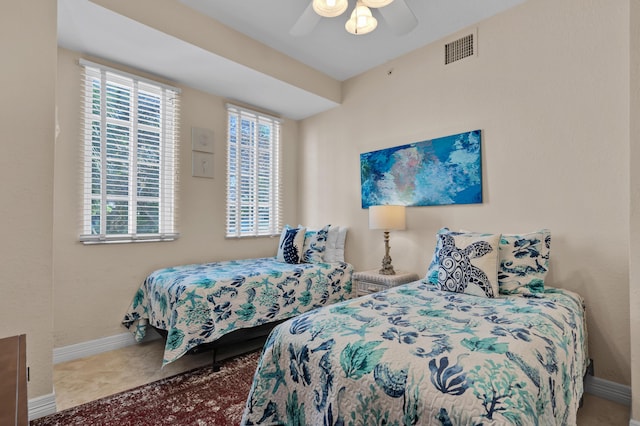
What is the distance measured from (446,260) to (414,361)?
1212 mm

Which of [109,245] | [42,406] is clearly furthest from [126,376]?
[109,245]

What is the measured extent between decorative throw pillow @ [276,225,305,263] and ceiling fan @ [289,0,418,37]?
204cm

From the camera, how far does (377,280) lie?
3.00 m

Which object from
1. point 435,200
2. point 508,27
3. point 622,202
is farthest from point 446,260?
point 508,27

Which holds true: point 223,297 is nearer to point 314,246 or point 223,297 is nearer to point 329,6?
point 314,246

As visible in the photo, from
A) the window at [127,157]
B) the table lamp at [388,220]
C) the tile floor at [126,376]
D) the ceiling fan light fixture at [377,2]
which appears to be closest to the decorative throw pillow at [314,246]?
the table lamp at [388,220]

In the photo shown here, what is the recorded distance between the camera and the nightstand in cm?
294

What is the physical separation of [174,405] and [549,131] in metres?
3.20

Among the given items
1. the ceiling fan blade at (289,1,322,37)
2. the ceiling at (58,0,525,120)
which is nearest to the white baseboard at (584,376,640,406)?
the ceiling at (58,0,525,120)

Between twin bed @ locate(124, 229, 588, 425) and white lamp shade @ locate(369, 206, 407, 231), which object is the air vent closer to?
white lamp shade @ locate(369, 206, 407, 231)

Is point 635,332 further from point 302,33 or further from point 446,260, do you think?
point 302,33

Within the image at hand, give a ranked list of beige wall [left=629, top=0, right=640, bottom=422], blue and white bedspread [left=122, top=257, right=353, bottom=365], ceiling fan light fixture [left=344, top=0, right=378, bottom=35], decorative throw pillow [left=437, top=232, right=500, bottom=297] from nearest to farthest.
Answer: beige wall [left=629, top=0, right=640, bottom=422]
ceiling fan light fixture [left=344, top=0, right=378, bottom=35]
decorative throw pillow [left=437, top=232, right=500, bottom=297]
blue and white bedspread [left=122, top=257, right=353, bottom=365]

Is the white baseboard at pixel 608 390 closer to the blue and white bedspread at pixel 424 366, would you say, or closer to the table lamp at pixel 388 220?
the blue and white bedspread at pixel 424 366

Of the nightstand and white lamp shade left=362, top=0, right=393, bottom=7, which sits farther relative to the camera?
the nightstand
